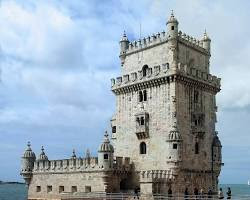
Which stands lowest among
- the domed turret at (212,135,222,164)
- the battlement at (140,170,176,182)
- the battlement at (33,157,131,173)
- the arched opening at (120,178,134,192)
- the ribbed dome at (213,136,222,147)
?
the arched opening at (120,178,134,192)

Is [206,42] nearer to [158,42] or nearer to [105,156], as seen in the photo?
[158,42]

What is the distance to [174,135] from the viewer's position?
1949 inches

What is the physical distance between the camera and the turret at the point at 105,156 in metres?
51.8

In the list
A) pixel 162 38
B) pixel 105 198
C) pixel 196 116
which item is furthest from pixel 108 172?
pixel 162 38

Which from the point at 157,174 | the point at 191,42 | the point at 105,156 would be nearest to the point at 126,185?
the point at 105,156

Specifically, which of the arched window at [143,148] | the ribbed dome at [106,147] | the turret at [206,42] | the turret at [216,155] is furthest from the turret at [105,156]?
the turret at [206,42]

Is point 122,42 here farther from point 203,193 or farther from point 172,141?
point 203,193

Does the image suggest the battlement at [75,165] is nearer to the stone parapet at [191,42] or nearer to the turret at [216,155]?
→ the turret at [216,155]

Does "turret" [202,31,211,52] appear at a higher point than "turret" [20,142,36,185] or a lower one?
higher

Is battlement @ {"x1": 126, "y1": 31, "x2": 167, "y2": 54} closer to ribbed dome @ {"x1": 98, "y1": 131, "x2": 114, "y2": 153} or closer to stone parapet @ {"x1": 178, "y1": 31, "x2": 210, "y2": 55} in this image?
stone parapet @ {"x1": 178, "y1": 31, "x2": 210, "y2": 55}

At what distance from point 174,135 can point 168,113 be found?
2895 millimetres

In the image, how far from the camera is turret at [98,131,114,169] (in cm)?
5178

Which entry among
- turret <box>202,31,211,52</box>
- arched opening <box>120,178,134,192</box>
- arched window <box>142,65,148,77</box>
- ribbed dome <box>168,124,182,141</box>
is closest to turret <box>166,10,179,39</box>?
arched window <box>142,65,148,77</box>

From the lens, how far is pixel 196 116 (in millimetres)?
53469
